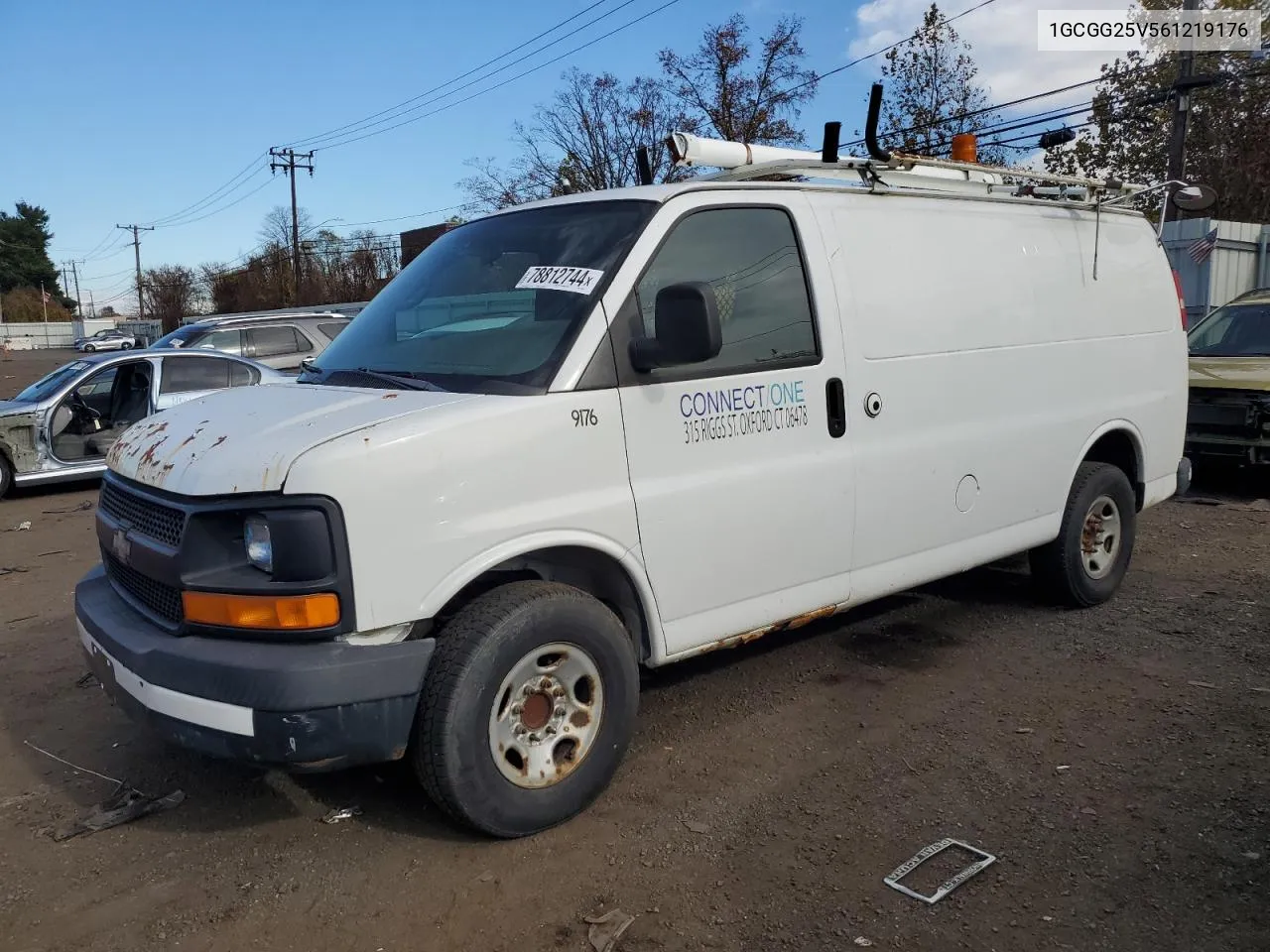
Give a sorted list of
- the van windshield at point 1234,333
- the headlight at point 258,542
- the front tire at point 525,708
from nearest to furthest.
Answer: the headlight at point 258,542 → the front tire at point 525,708 → the van windshield at point 1234,333

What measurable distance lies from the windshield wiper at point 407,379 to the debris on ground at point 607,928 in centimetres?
173

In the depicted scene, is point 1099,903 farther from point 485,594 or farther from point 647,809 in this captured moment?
point 485,594


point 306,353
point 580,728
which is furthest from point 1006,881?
point 306,353

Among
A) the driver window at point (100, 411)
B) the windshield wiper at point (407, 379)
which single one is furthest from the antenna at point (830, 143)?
the driver window at point (100, 411)

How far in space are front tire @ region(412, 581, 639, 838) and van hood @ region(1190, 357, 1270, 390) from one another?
25.1 feet

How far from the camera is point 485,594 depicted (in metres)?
3.22

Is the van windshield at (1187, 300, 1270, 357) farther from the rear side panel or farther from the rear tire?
the rear tire

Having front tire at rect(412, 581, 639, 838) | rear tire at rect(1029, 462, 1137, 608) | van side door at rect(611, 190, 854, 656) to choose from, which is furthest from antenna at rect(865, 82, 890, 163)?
front tire at rect(412, 581, 639, 838)

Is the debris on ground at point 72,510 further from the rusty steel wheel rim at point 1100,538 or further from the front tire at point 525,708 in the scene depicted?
the rusty steel wheel rim at point 1100,538

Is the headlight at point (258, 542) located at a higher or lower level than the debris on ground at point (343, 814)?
higher

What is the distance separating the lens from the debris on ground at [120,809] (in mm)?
3525

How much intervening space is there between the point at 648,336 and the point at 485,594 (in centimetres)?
108

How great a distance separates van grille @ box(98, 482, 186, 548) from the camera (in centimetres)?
314

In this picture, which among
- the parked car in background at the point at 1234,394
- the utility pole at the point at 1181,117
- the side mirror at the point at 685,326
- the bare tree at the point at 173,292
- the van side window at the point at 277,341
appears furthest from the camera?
the bare tree at the point at 173,292
